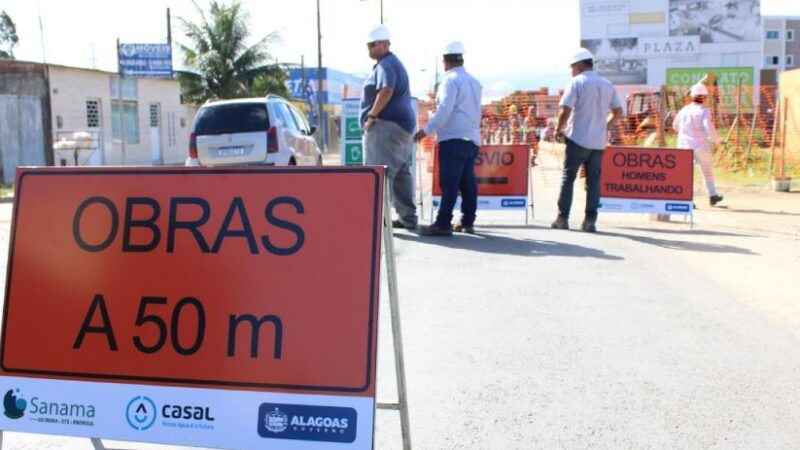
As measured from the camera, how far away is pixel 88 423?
312cm

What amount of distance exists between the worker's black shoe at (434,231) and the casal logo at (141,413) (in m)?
5.92

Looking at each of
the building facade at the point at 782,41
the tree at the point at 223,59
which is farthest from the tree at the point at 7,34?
the building facade at the point at 782,41

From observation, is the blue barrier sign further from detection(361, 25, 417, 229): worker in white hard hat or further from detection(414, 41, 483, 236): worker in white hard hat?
detection(414, 41, 483, 236): worker in white hard hat

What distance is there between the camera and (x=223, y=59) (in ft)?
140

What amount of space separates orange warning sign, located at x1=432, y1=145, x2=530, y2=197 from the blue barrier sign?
24716 millimetres

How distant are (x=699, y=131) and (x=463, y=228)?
5167 mm

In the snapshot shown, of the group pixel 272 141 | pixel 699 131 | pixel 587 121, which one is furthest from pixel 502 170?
pixel 272 141

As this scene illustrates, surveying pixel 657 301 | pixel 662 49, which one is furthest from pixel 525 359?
pixel 662 49

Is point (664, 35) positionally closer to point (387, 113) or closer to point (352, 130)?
point (352, 130)

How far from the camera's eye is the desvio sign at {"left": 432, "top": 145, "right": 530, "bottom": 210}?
10.6 meters

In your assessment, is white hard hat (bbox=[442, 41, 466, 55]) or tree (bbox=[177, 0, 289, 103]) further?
tree (bbox=[177, 0, 289, 103])

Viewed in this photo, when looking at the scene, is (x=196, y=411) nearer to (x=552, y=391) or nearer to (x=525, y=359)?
(x=552, y=391)

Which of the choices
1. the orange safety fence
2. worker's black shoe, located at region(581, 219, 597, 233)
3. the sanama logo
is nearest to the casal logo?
the sanama logo

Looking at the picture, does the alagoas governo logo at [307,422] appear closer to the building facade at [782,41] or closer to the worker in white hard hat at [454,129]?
the worker in white hard hat at [454,129]
